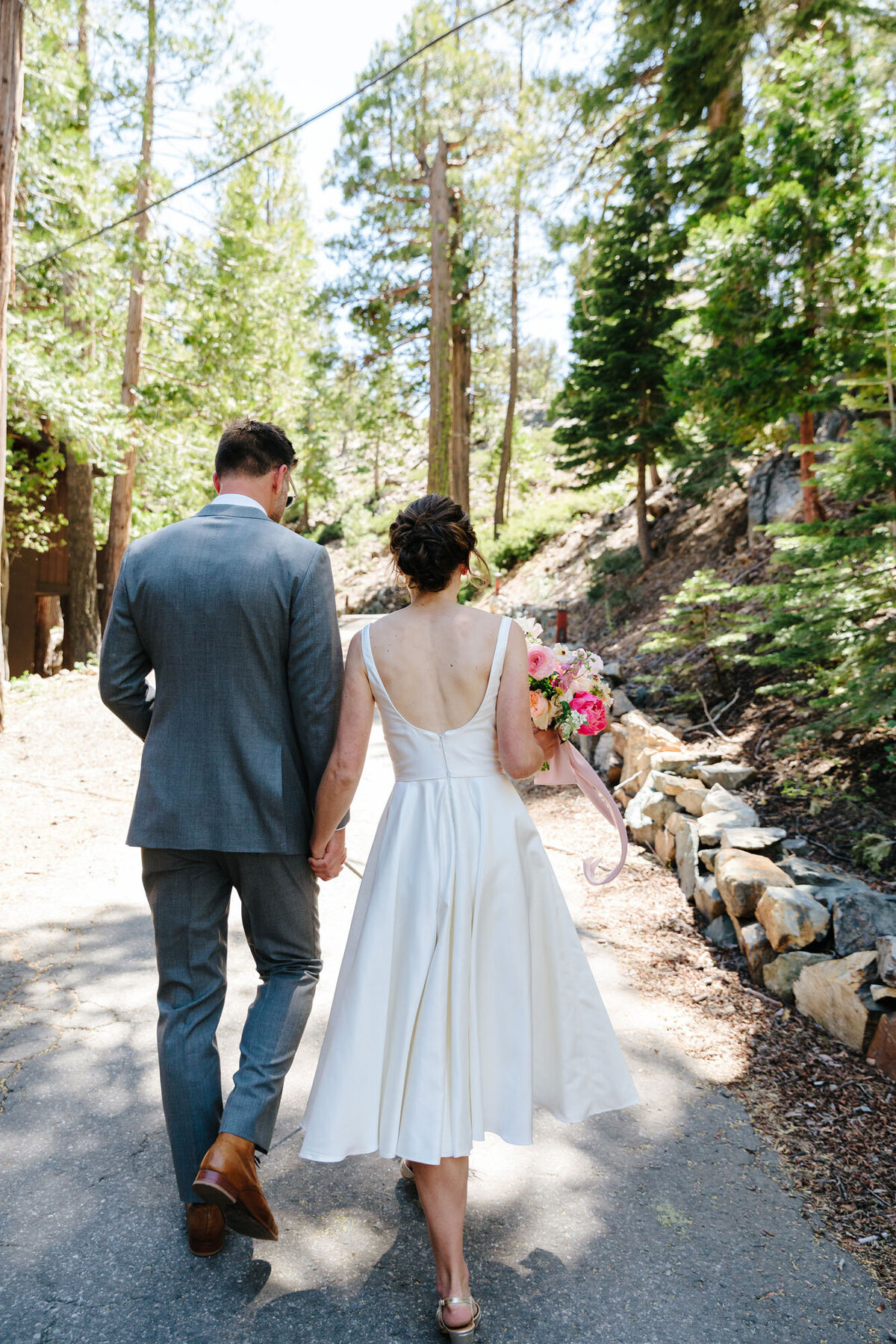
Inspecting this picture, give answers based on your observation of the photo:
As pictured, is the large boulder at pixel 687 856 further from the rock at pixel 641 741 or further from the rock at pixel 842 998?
the rock at pixel 842 998

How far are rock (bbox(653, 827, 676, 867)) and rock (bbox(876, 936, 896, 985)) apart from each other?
7.78ft

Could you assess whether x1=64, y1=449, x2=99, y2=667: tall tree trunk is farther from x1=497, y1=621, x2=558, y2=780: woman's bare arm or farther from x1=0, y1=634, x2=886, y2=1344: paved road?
x1=497, y1=621, x2=558, y2=780: woman's bare arm

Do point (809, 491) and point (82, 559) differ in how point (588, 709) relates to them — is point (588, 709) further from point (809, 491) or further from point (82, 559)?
point (82, 559)

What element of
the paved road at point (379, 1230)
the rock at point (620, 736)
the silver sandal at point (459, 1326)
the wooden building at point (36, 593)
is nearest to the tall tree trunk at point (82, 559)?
the wooden building at point (36, 593)

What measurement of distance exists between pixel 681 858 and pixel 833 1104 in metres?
2.45

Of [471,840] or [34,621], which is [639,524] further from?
[34,621]

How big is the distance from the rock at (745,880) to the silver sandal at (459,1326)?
2.62m

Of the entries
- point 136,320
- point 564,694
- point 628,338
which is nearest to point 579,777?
point 564,694

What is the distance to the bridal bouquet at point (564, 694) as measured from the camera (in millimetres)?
2832

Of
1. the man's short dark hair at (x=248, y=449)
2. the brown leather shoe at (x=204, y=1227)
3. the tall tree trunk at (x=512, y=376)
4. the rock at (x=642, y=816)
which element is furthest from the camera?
the tall tree trunk at (x=512, y=376)

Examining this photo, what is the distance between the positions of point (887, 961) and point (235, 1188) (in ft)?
8.23

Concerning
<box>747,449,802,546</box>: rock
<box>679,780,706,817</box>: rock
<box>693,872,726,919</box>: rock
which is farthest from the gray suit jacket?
<box>747,449,802,546</box>: rock

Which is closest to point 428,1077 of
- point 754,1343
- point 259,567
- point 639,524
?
point 754,1343

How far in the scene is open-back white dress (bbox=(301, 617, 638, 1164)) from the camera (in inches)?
90.7
